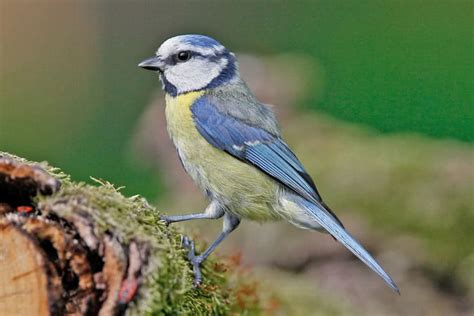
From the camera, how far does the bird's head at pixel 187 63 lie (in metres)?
2.78

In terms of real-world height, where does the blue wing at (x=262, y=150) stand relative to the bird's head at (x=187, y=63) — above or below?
below

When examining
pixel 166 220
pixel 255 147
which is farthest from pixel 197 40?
pixel 166 220

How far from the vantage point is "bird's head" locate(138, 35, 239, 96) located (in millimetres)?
2777

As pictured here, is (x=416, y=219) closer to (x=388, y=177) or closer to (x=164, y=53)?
(x=388, y=177)

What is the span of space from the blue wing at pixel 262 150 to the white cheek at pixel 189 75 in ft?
0.40

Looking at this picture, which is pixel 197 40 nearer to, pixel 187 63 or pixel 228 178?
pixel 187 63

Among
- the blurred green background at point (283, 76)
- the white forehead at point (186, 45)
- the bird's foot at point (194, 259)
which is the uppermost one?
the white forehead at point (186, 45)

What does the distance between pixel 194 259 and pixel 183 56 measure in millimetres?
789

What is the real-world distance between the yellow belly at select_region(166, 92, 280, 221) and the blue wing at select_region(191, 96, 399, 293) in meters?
0.02

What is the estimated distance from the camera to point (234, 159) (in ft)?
8.58

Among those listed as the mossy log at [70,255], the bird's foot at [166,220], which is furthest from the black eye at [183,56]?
the mossy log at [70,255]

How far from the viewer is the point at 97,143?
5055 mm

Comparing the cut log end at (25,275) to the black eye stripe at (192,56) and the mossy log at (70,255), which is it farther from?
the black eye stripe at (192,56)

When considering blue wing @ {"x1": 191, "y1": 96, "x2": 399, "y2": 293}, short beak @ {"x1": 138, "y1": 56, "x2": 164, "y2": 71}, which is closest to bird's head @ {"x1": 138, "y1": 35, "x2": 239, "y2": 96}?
short beak @ {"x1": 138, "y1": 56, "x2": 164, "y2": 71}
